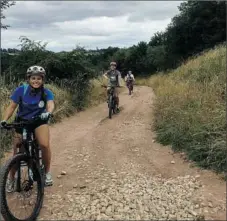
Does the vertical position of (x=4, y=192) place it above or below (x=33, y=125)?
below

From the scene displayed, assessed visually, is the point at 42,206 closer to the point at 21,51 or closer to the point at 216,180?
the point at 216,180

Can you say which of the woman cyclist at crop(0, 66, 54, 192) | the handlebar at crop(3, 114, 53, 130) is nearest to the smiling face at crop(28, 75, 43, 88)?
the woman cyclist at crop(0, 66, 54, 192)

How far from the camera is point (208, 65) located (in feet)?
43.4

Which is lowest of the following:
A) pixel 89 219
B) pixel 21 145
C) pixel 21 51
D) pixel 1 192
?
pixel 89 219

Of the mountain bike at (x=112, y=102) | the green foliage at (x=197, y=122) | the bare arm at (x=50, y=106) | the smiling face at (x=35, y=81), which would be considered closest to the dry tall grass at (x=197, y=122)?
the green foliage at (x=197, y=122)

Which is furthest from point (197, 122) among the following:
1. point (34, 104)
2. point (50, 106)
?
point (34, 104)

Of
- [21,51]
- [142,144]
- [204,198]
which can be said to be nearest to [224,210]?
[204,198]

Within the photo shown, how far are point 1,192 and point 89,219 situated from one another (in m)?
1.08

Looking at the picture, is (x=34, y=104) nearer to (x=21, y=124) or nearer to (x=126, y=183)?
(x=21, y=124)

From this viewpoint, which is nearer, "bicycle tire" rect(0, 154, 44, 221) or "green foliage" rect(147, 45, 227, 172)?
"bicycle tire" rect(0, 154, 44, 221)

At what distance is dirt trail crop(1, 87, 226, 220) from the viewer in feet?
16.1

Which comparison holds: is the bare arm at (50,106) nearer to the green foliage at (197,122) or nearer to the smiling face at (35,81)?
the smiling face at (35,81)

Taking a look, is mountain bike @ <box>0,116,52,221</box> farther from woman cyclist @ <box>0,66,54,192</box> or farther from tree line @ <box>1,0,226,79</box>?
tree line @ <box>1,0,226,79</box>

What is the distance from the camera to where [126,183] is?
5.87m
